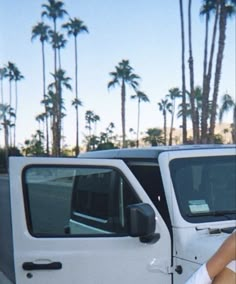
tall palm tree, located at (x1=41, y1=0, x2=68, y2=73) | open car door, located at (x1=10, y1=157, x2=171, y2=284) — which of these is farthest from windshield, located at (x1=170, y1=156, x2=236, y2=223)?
tall palm tree, located at (x1=41, y1=0, x2=68, y2=73)

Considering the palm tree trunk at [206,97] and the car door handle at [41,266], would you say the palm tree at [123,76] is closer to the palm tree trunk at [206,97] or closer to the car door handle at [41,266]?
the palm tree trunk at [206,97]

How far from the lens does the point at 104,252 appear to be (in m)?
2.83

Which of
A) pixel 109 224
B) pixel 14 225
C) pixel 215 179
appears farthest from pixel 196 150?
pixel 14 225

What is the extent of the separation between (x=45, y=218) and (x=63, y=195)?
0.38 m

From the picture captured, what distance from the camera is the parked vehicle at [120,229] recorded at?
2811 mm

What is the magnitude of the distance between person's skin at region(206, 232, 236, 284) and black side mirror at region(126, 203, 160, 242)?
0.87 metres

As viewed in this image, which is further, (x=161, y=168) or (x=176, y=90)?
(x=176, y=90)

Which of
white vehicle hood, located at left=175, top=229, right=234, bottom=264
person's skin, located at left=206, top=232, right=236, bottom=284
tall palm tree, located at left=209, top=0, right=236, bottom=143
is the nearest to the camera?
person's skin, located at left=206, top=232, right=236, bottom=284

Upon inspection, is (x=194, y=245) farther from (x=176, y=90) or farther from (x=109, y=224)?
(x=176, y=90)

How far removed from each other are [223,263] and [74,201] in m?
1.96

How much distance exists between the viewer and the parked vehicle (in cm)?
281

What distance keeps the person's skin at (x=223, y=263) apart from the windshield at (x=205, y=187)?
42.7 inches

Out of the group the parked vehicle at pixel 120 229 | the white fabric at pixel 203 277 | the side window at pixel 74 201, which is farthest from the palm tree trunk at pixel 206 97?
the white fabric at pixel 203 277

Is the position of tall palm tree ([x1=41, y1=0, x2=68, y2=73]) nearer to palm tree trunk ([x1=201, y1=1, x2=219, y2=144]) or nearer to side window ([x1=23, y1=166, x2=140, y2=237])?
palm tree trunk ([x1=201, y1=1, x2=219, y2=144])
